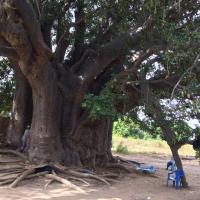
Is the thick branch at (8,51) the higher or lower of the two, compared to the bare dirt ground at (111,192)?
higher

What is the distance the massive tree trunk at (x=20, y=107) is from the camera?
17.1 m

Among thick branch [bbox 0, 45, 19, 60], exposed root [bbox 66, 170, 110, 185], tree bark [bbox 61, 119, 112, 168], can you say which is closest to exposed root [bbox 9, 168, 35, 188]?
exposed root [bbox 66, 170, 110, 185]

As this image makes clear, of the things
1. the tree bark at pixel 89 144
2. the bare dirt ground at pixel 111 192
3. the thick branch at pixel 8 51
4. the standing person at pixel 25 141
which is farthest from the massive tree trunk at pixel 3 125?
the bare dirt ground at pixel 111 192

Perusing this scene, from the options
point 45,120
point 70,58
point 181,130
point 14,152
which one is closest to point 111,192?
point 181,130

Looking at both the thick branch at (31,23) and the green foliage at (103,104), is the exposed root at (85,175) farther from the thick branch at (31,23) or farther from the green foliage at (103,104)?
the thick branch at (31,23)

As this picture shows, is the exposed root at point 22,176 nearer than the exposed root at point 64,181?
Yes

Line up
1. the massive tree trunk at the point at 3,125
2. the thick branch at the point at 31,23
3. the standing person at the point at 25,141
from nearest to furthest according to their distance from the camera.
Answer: the thick branch at the point at 31,23 < the standing person at the point at 25,141 < the massive tree trunk at the point at 3,125

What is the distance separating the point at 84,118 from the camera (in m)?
16.1

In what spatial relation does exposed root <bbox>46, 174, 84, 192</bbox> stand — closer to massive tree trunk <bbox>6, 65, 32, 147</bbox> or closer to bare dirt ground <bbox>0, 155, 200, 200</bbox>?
bare dirt ground <bbox>0, 155, 200, 200</bbox>

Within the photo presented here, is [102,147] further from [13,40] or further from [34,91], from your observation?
[13,40]

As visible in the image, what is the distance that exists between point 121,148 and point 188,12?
53.3 ft

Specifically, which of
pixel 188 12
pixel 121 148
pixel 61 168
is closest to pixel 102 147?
pixel 61 168

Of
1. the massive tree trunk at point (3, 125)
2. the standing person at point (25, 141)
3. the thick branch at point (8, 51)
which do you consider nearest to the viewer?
the thick branch at point (8, 51)

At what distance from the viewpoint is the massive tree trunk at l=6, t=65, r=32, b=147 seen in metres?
17.1
